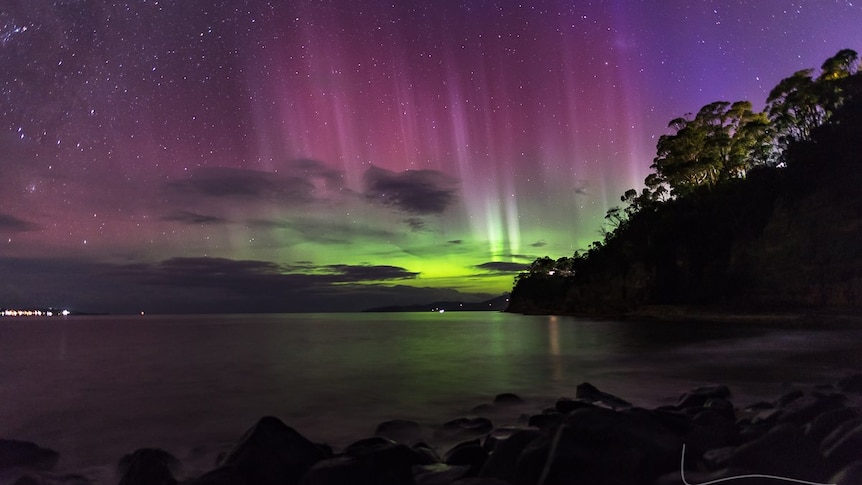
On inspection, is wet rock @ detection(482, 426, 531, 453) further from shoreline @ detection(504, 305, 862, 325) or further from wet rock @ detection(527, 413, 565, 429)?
shoreline @ detection(504, 305, 862, 325)

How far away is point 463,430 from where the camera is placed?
9.62 metres

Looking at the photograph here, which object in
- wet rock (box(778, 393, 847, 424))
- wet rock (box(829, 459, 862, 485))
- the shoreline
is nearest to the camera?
wet rock (box(829, 459, 862, 485))

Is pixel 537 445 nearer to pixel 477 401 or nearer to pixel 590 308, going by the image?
pixel 477 401

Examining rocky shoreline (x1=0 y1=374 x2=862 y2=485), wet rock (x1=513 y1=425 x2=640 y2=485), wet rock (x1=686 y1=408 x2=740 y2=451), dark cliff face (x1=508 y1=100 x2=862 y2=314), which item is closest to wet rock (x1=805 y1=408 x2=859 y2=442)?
rocky shoreline (x1=0 y1=374 x2=862 y2=485)

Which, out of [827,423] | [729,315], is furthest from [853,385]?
[729,315]

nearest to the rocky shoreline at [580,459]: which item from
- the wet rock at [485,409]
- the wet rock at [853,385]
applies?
the wet rock at [485,409]

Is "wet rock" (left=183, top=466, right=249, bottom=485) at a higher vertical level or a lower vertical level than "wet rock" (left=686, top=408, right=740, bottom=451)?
higher

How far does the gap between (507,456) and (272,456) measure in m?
2.82

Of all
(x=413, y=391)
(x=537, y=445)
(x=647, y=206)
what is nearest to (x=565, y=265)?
(x=647, y=206)

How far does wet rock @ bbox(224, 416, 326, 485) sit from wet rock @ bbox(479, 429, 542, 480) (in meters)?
2.13

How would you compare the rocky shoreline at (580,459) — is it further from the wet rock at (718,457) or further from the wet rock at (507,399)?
the wet rock at (507,399)

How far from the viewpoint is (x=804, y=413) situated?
7.68 metres

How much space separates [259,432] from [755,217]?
61.4 metres

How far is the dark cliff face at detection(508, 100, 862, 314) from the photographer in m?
41.4
